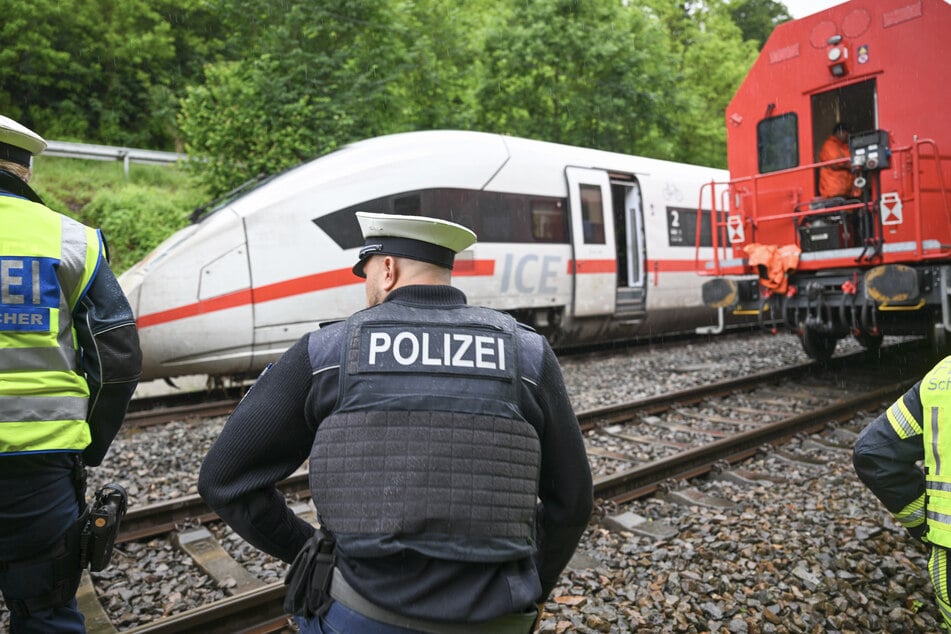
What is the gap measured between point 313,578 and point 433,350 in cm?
63

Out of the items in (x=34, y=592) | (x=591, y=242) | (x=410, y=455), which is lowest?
(x=34, y=592)

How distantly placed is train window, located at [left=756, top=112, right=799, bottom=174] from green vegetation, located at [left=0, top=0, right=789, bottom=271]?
7.17 metres

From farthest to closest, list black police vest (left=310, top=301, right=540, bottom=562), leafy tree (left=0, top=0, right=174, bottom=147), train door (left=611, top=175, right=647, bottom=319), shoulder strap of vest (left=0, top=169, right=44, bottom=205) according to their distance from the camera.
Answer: leafy tree (left=0, top=0, right=174, bottom=147) < train door (left=611, top=175, right=647, bottom=319) < shoulder strap of vest (left=0, top=169, right=44, bottom=205) < black police vest (left=310, top=301, right=540, bottom=562)

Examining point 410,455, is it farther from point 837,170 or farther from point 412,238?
point 837,170

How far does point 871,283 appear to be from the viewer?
7.00 metres

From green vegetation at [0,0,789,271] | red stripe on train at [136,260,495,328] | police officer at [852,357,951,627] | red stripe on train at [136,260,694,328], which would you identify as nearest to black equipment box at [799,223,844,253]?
red stripe on train at [136,260,694,328]

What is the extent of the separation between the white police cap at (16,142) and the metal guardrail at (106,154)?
1573 cm

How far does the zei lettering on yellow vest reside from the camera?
5.68ft

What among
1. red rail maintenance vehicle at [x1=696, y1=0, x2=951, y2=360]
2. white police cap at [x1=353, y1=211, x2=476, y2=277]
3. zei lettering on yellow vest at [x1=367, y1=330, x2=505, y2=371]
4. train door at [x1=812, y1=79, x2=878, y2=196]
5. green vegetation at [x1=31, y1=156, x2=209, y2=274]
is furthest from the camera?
green vegetation at [x1=31, y1=156, x2=209, y2=274]

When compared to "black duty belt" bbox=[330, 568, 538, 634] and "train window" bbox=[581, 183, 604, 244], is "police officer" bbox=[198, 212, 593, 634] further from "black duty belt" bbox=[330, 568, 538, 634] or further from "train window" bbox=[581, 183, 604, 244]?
"train window" bbox=[581, 183, 604, 244]

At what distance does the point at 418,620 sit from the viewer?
1.63 m

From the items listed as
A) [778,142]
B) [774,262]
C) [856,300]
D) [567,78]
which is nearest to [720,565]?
[856,300]

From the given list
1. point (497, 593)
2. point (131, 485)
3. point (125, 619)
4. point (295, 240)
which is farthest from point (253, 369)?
point (497, 593)

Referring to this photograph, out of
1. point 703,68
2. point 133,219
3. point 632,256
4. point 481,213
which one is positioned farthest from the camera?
point 703,68
